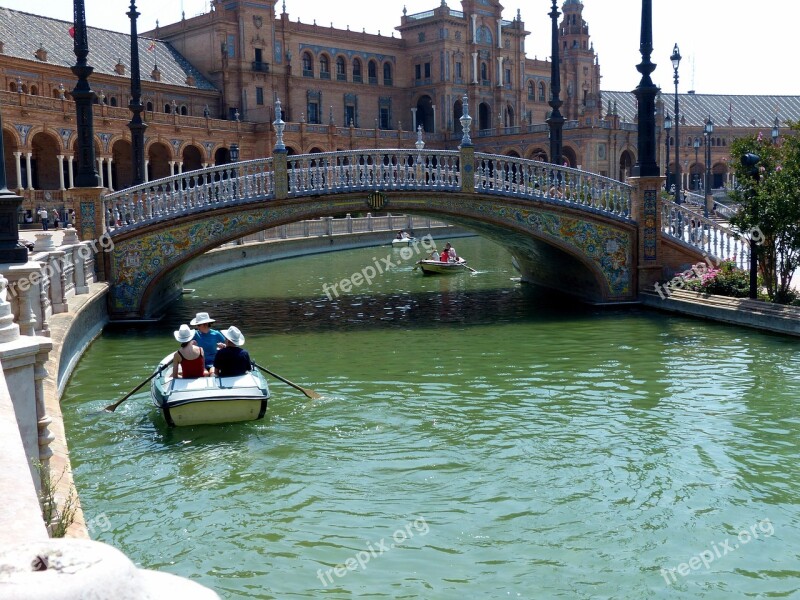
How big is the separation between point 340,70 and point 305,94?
6122 millimetres

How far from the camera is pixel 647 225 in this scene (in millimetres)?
19500

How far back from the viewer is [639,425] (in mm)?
10469

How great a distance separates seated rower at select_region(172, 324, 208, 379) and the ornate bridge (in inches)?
301

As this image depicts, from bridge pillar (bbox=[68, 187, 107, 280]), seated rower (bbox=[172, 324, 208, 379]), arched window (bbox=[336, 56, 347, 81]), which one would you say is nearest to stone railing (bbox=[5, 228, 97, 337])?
bridge pillar (bbox=[68, 187, 107, 280])

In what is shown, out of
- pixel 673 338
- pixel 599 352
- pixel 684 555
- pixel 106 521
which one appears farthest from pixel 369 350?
pixel 684 555

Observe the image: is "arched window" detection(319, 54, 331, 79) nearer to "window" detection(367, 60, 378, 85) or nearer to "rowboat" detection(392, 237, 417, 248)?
"window" detection(367, 60, 378, 85)

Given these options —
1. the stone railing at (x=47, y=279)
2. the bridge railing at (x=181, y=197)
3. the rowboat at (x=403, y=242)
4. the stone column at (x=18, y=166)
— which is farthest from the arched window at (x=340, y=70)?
the stone railing at (x=47, y=279)

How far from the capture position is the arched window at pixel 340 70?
74.0 metres

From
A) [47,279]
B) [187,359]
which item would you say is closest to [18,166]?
[47,279]

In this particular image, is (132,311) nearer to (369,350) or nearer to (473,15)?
(369,350)

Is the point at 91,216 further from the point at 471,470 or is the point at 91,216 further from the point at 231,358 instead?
the point at 471,470

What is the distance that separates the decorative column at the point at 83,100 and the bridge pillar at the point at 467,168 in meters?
7.41

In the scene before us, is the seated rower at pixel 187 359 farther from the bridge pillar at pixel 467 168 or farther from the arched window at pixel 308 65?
the arched window at pixel 308 65

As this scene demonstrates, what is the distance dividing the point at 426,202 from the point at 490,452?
10507 millimetres
